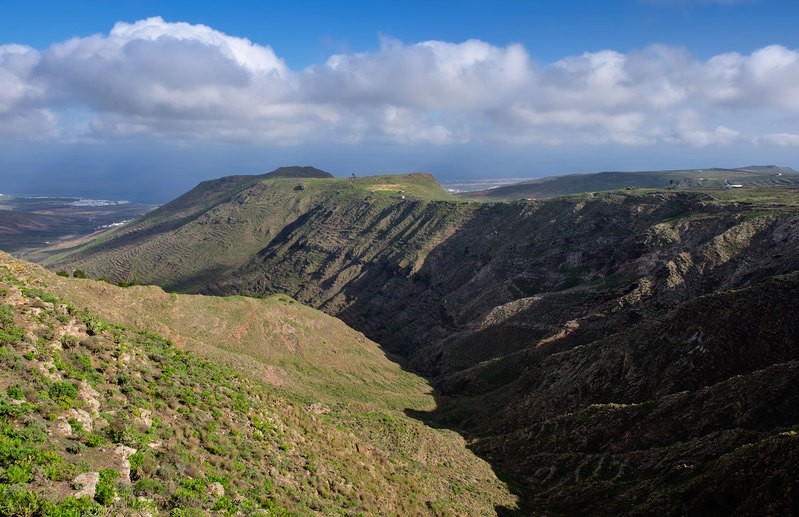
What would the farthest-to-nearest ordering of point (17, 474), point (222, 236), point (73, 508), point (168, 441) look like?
point (222, 236), point (168, 441), point (17, 474), point (73, 508)

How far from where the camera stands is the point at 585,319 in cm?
6712

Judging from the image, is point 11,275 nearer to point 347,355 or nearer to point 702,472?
point 702,472

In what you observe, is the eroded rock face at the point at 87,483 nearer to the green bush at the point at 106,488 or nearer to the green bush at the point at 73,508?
the green bush at the point at 106,488

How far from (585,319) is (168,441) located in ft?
198

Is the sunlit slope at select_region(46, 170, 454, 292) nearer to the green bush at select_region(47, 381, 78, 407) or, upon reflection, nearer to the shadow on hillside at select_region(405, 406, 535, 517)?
the shadow on hillside at select_region(405, 406, 535, 517)

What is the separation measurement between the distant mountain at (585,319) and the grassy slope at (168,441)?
10.2 m

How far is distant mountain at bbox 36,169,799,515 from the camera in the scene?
103 feet

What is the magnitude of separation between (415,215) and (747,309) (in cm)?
10601

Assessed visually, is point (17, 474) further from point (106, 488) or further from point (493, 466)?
point (493, 466)

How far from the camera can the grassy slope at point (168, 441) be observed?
14.7m

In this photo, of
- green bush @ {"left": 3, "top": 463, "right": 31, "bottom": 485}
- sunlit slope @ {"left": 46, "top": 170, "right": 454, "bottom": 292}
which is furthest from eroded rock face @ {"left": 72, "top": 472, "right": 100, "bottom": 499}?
sunlit slope @ {"left": 46, "top": 170, "right": 454, "bottom": 292}

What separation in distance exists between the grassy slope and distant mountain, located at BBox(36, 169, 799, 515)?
33.4ft

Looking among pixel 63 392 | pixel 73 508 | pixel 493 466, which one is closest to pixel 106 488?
pixel 73 508

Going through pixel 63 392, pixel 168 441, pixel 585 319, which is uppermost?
pixel 63 392
